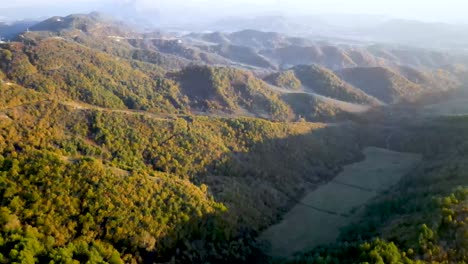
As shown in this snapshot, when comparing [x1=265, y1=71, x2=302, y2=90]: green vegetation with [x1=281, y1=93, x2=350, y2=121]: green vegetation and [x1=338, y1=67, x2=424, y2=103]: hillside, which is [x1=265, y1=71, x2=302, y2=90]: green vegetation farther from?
[x1=338, y1=67, x2=424, y2=103]: hillside

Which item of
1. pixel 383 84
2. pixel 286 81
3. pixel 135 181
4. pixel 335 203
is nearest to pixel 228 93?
pixel 286 81

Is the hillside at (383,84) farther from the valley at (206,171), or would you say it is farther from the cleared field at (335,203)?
the cleared field at (335,203)

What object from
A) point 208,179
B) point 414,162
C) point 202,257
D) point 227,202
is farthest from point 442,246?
point 414,162

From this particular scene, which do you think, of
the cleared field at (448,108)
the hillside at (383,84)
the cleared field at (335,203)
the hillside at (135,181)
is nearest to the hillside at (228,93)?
the hillside at (135,181)

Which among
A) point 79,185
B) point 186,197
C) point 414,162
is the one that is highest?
point 79,185

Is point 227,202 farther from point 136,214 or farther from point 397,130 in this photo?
point 397,130

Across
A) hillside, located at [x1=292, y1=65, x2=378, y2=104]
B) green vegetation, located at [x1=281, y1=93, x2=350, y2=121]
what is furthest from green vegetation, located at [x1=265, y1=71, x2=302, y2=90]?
green vegetation, located at [x1=281, y1=93, x2=350, y2=121]
